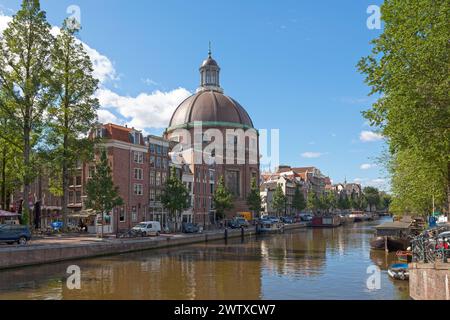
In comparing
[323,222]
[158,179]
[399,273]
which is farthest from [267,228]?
[399,273]

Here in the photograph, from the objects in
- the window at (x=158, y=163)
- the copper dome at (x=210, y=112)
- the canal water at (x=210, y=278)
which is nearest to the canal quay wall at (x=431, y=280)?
the canal water at (x=210, y=278)

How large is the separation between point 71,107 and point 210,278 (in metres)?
26.5

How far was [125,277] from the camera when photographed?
33.4m

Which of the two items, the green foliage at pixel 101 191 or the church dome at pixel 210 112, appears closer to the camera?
the green foliage at pixel 101 191

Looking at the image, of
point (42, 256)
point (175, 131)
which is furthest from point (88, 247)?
point (175, 131)

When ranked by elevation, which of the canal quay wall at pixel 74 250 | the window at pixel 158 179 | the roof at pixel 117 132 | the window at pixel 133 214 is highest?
the roof at pixel 117 132

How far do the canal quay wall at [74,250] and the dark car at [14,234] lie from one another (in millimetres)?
2937

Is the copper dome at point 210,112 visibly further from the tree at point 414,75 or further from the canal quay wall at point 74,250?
the tree at point 414,75

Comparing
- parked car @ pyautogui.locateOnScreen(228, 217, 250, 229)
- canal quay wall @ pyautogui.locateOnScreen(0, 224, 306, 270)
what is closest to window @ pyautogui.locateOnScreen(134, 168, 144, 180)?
canal quay wall @ pyautogui.locateOnScreen(0, 224, 306, 270)

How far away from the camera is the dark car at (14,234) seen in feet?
131

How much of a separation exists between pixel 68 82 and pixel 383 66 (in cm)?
3324

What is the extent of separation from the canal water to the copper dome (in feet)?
247

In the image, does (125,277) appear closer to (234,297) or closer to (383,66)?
(234,297)
